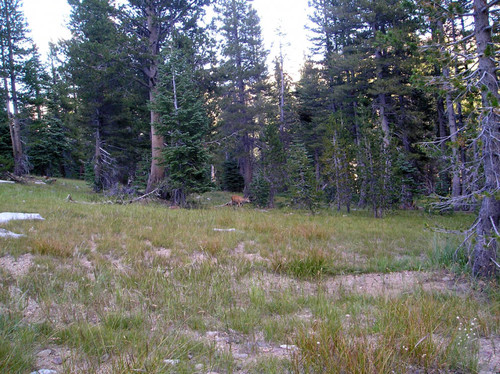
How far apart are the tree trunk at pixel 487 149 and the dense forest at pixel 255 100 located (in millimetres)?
19

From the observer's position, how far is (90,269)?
4.69 metres

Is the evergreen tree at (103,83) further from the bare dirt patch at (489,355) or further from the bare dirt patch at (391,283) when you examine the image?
the bare dirt patch at (489,355)

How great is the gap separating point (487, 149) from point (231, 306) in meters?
4.13

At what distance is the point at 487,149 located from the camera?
4426mm

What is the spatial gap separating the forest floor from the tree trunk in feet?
1.34

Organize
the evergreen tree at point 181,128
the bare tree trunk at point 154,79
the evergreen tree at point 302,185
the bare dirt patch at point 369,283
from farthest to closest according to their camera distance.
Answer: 1. the bare tree trunk at point 154,79
2. the evergreen tree at point 302,185
3. the evergreen tree at point 181,128
4. the bare dirt patch at point 369,283

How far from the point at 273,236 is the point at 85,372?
5.58 m

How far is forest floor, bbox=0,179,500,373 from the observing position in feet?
7.43

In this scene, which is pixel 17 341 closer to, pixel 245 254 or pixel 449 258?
pixel 245 254

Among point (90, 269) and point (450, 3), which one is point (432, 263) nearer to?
point (450, 3)

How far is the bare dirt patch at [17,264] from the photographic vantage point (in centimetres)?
438

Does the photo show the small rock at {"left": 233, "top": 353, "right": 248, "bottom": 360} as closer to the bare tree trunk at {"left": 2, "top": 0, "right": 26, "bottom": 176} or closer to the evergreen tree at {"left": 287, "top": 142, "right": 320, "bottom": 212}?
the evergreen tree at {"left": 287, "top": 142, "right": 320, "bottom": 212}

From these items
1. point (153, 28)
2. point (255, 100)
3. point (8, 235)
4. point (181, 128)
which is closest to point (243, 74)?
point (255, 100)

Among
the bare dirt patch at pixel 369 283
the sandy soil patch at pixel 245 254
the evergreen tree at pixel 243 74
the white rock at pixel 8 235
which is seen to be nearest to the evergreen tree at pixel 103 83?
the evergreen tree at pixel 243 74
